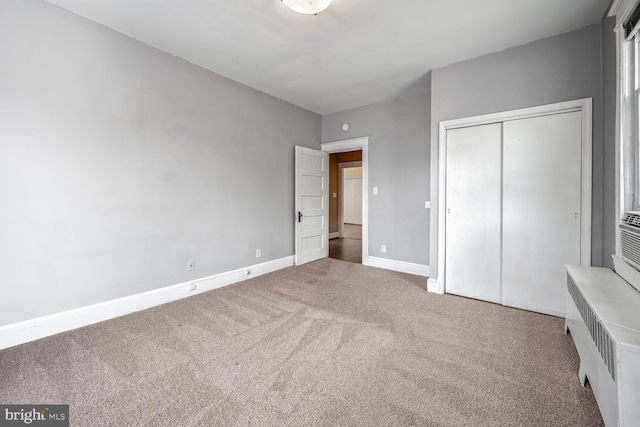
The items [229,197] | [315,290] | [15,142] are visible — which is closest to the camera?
[15,142]

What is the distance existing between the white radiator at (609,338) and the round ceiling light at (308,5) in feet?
8.42

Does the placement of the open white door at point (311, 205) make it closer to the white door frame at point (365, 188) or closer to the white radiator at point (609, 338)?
the white door frame at point (365, 188)

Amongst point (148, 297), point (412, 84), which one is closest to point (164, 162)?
point (148, 297)

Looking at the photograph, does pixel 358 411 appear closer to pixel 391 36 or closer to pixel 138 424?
pixel 138 424

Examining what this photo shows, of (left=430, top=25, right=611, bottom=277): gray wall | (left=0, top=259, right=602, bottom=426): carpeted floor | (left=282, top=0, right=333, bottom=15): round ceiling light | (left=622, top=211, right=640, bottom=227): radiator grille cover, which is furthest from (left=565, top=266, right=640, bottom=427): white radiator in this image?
(left=282, top=0, right=333, bottom=15): round ceiling light

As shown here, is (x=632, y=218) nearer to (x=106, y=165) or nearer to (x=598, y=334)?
(x=598, y=334)

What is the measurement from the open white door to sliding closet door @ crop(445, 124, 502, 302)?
7.53ft

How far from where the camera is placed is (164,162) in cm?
293

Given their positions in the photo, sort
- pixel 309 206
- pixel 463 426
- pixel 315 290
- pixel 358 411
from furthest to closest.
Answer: pixel 309 206, pixel 315 290, pixel 358 411, pixel 463 426

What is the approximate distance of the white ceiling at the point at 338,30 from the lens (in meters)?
2.21

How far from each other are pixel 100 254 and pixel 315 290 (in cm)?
224

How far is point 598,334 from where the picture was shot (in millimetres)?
1324

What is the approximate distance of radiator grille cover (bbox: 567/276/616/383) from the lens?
1148 millimetres

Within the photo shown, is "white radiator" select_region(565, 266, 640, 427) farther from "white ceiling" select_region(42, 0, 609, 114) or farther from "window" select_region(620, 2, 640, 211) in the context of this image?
"white ceiling" select_region(42, 0, 609, 114)
